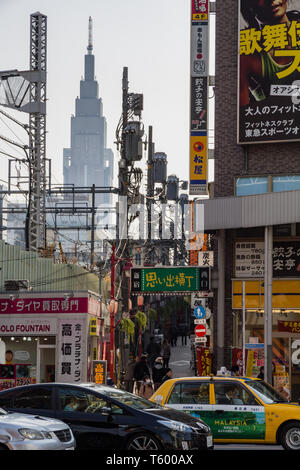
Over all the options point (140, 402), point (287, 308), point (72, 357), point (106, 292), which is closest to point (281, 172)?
point (287, 308)

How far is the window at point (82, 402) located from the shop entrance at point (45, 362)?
16764mm

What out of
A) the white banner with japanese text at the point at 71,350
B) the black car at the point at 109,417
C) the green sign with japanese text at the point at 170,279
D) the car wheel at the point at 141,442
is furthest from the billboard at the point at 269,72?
the car wheel at the point at 141,442

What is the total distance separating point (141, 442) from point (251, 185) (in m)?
19.0

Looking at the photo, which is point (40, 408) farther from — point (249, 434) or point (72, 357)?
point (72, 357)

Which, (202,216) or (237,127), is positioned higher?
(237,127)

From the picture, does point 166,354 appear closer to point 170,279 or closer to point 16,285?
point 170,279

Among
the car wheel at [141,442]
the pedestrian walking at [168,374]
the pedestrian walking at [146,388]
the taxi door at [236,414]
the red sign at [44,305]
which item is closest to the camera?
the car wheel at [141,442]

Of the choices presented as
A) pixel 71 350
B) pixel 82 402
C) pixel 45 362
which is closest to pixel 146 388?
pixel 71 350

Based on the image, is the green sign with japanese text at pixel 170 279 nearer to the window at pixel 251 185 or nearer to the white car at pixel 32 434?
the window at pixel 251 185

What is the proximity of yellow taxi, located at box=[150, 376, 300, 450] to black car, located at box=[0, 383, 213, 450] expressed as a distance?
2.07m

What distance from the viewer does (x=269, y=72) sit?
3145cm

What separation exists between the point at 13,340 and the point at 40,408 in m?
17.5

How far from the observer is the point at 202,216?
100ft

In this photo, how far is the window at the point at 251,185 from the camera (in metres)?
31.6
